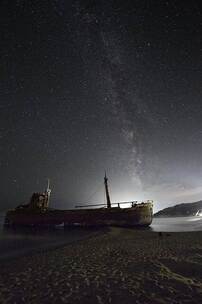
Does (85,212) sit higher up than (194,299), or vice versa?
(85,212)

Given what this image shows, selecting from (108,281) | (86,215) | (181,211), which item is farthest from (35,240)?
(181,211)

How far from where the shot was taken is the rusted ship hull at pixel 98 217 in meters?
30.1

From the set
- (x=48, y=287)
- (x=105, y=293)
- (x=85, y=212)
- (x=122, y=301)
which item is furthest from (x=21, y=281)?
(x=85, y=212)

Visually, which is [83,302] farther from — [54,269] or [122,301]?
[54,269]

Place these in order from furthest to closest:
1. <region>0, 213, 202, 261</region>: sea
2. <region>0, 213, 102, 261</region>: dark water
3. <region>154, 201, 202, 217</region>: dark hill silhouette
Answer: <region>154, 201, 202, 217</region>: dark hill silhouette → <region>0, 213, 202, 261</region>: sea → <region>0, 213, 102, 261</region>: dark water

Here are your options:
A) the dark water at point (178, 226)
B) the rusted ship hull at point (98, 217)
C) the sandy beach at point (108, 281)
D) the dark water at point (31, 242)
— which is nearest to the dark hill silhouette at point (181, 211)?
the dark water at point (178, 226)

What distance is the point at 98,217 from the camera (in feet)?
100

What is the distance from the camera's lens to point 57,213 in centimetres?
3381

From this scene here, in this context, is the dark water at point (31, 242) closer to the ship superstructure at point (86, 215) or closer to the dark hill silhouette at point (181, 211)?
the ship superstructure at point (86, 215)

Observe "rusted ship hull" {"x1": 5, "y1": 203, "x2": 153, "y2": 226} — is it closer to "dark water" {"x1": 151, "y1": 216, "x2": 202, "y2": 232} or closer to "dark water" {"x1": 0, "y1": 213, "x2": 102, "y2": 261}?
"dark water" {"x1": 151, "y1": 216, "x2": 202, "y2": 232}

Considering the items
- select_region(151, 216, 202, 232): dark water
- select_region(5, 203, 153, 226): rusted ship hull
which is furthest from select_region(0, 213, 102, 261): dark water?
select_region(151, 216, 202, 232): dark water

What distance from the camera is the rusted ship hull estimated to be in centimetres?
3009

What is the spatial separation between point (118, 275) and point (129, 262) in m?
1.89

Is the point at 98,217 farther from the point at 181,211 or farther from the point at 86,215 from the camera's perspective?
the point at 181,211
